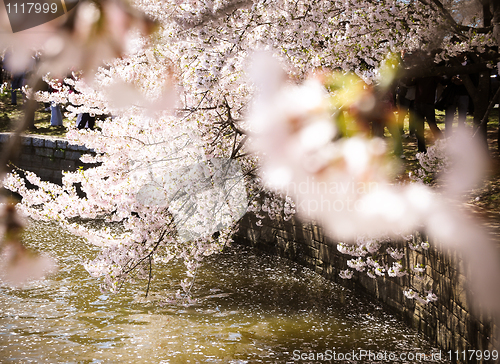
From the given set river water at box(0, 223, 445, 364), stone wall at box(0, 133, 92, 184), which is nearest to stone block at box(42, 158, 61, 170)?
stone wall at box(0, 133, 92, 184)

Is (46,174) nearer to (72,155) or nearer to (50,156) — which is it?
(50,156)

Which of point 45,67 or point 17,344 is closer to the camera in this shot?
point 45,67

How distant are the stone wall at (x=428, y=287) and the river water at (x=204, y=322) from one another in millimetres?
157

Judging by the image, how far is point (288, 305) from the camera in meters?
6.44

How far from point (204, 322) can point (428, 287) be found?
244cm

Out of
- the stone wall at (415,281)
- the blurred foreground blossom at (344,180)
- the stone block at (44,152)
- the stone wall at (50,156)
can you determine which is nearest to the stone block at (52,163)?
the stone wall at (50,156)

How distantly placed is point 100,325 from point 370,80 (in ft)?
12.8

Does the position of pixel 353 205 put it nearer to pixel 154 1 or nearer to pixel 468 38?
pixel 468 38

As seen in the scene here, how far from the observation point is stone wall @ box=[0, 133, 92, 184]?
13.2m

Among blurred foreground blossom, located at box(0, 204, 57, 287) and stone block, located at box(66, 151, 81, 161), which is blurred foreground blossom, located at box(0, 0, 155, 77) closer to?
blurred foreground blossom, located at box(0, 204, 57, 287)

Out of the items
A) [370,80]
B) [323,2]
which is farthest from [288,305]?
[323,2]

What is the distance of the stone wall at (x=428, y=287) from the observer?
162 inches

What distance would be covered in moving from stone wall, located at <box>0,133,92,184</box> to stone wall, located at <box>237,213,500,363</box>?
725 cm

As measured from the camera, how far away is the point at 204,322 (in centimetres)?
580
